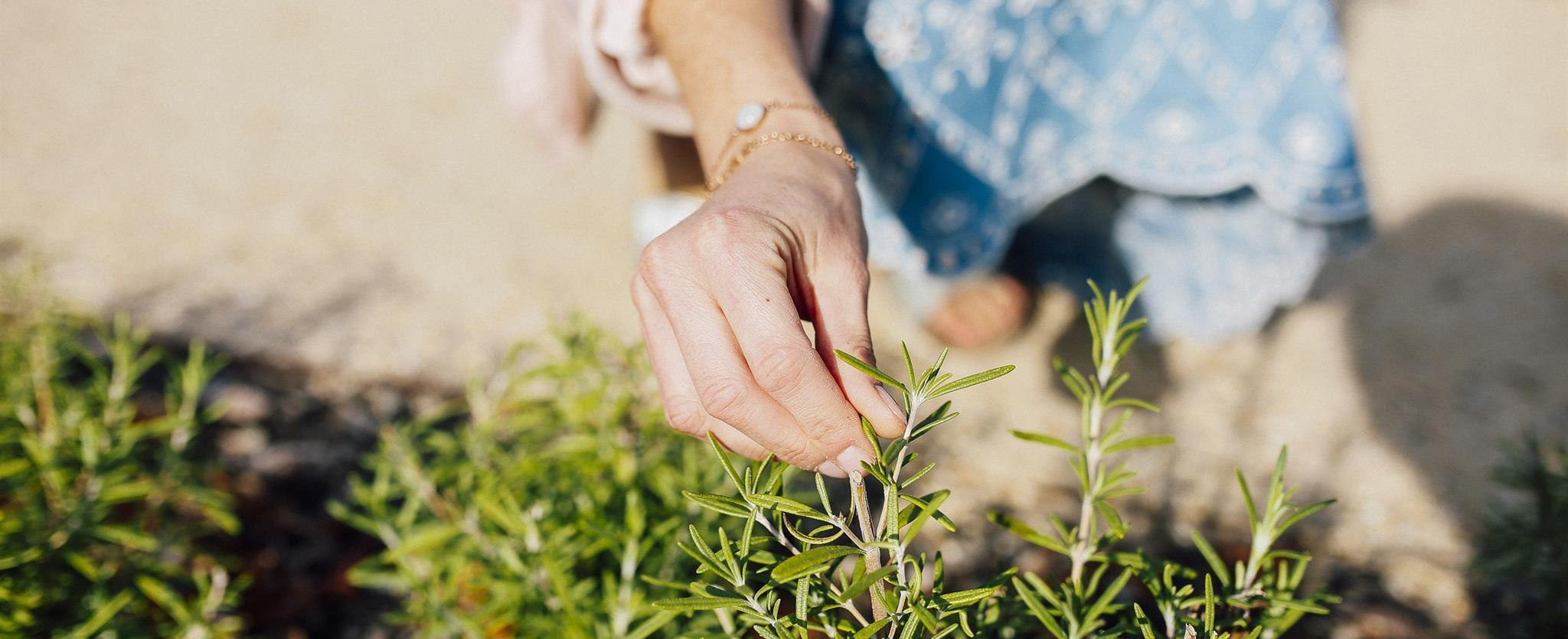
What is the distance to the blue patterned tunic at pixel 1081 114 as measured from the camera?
7.37 feet

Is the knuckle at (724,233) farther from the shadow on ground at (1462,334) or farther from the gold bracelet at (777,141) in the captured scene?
the shadow on ground at (1462,334)

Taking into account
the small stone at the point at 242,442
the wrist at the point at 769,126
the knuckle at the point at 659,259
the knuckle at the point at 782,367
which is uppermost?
the wrist at the point at 769,126

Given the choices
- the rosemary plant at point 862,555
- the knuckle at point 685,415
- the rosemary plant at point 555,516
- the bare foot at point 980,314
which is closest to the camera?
the rosemary plant at point 862,555

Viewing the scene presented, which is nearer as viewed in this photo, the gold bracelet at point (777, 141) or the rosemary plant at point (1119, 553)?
the rosemary plant at point (1119, 553)

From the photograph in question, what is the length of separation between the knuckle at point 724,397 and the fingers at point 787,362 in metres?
0.02

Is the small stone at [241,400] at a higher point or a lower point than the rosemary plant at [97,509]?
lower

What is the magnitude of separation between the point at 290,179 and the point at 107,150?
0.80m

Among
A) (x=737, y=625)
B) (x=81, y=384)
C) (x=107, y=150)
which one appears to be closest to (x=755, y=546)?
(x=737, y=625)

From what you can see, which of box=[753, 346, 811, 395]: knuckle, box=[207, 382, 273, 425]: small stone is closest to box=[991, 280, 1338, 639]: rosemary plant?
box=[753, 346, 811, 395]: knuckle

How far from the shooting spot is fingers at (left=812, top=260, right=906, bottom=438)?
1025 millimetres

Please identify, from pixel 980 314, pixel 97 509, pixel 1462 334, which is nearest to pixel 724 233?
pixel 97 509

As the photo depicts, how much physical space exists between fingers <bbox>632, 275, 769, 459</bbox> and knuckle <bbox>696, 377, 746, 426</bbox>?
88mm

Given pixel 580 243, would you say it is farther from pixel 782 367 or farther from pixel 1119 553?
pixel 1119 553

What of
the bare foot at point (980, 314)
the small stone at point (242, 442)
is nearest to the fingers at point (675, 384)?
the small stone at point (242, 442)
